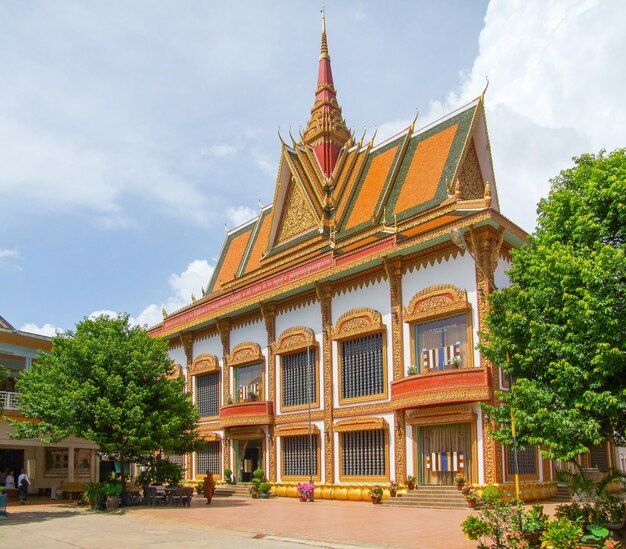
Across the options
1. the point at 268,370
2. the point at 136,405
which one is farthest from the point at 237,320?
the point at 136,405

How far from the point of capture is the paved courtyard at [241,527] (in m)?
14.5

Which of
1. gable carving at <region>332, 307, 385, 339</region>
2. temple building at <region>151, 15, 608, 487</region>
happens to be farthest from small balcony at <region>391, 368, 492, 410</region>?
gable carving at <region>332, 307, 385, 339</region>

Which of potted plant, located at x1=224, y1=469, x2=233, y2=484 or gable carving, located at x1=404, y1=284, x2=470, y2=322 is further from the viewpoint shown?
potted plant, located at x1=224, y1=469, x2=233, y2=484

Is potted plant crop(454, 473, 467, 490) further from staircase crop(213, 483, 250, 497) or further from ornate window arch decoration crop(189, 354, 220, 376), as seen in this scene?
ornate window arch decoration crop(189, 354, 220, 376)

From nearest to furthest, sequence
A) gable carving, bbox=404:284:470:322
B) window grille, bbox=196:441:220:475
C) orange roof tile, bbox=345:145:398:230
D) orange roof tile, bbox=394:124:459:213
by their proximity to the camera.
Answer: gable carving, bbox=404:284:470:322 → orange roof tile, bbox=394:124:459:213 → orange roof tile, bbox=345:145:398:230 → window grille, bbox=196:441:220:475

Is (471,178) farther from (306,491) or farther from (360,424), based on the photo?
(306,491)

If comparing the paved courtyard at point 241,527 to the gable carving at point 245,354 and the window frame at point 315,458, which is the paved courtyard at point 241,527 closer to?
the window frame at point 315,458

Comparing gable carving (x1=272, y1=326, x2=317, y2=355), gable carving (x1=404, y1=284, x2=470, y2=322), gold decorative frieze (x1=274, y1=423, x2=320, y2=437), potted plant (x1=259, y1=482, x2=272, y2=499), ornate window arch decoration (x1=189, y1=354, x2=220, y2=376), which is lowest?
potted plant (x1=259, y1=482, x2=272, y2=499)

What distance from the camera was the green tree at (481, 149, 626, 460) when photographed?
12391 millimetres

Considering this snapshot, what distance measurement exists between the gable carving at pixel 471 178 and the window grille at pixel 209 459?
58.1 feet

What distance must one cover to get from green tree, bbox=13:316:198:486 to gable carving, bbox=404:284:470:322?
9.53 meters

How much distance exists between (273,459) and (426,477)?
29.1ft

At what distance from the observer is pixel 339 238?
32719mm

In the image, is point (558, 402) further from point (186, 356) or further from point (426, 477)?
point (186, 356)
